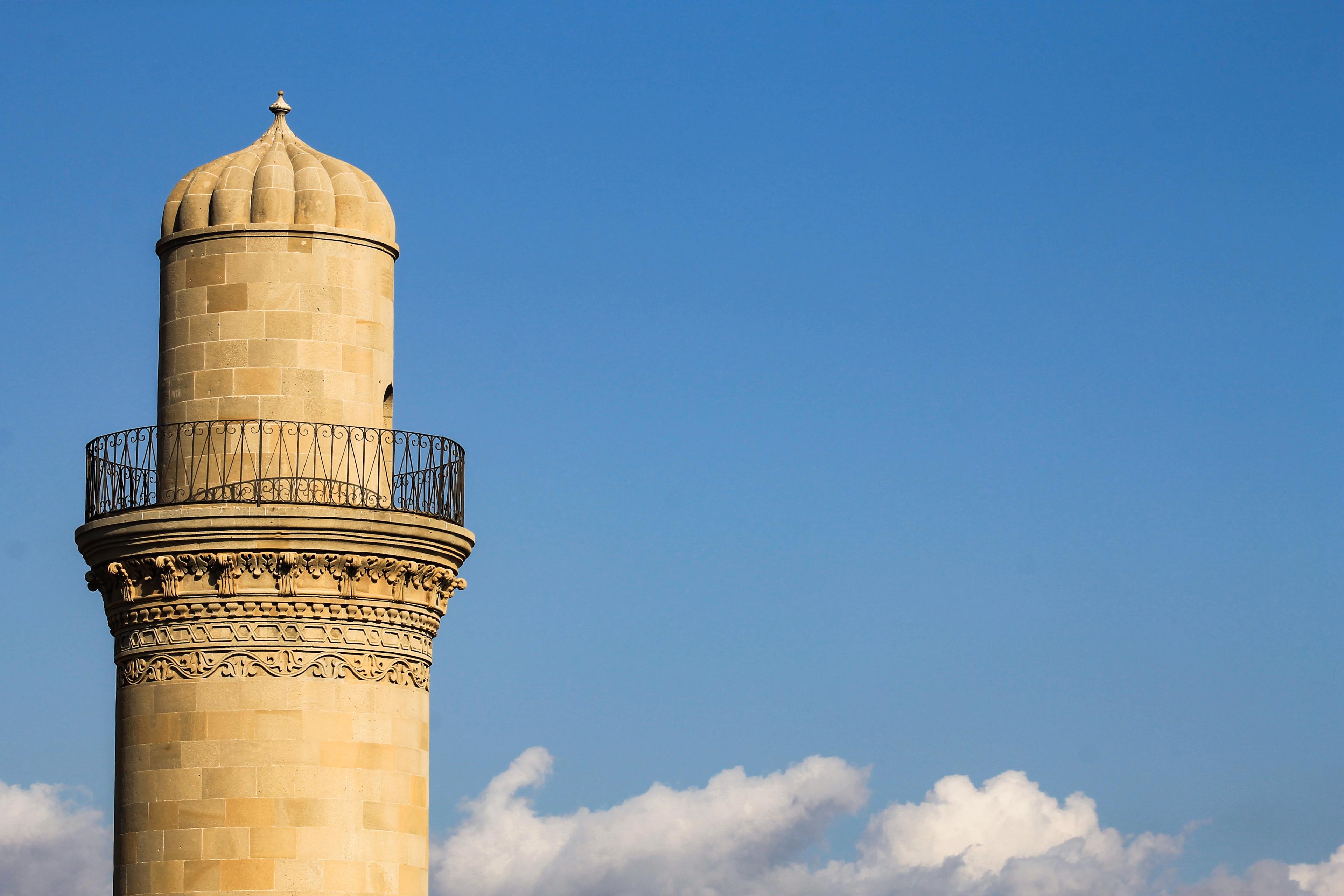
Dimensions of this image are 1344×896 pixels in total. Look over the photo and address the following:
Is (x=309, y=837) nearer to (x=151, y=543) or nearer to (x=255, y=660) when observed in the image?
(x=255, y=660)

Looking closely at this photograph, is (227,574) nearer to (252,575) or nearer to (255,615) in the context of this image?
(252,575)

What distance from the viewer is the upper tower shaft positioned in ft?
110

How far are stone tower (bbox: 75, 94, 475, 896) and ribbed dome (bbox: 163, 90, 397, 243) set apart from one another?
1.5 inches

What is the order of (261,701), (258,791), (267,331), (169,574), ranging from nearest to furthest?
(258,791), (261,701), (169,574), (267,331)

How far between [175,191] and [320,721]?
7.64 m

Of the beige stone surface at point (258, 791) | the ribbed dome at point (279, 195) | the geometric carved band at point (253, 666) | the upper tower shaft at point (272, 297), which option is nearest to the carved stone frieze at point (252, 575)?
the geometric carved band at point (253, 666)

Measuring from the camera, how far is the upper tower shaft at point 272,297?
3347 cm

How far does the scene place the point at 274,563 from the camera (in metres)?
32.6

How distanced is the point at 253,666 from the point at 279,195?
20.9ft

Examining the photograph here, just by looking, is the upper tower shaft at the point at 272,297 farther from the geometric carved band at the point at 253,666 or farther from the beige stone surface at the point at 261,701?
the geometric carved band at the point at 253,666

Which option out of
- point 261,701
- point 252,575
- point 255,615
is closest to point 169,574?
point 252,575

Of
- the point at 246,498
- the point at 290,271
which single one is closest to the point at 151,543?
the point at 246,498

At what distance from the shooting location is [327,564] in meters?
32.8

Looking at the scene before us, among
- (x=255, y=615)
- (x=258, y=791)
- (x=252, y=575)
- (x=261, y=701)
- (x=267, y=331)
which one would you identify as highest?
(x=267, y=331)
